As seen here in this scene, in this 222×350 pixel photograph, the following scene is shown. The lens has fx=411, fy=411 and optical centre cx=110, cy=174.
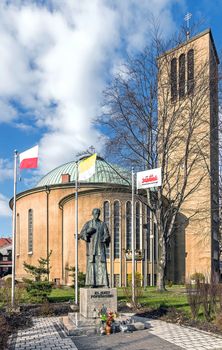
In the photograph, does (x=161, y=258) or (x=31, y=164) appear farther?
(x=161, y=258)

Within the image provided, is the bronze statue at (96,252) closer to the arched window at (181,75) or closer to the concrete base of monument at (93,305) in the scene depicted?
the concrete base of monument at (93,305)

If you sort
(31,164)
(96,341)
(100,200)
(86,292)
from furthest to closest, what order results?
(100,200), (31,164), (86,292), (96,341)

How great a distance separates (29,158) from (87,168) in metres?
2.89

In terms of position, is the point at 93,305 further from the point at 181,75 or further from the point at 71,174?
the point at 71,174

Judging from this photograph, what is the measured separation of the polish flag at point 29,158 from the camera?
18844 millimetres

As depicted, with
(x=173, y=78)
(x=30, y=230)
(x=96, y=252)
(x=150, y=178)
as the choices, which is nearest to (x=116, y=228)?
(x=30, y=230)

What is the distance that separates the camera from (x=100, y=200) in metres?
38.4

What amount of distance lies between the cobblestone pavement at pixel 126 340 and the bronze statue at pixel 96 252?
1957 mm

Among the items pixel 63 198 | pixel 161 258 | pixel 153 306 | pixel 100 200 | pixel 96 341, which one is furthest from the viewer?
pixel 63 198

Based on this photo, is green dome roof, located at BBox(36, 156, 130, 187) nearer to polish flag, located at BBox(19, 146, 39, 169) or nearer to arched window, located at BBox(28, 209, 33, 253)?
arched window, located at BBox(28, 209, 33, 253)

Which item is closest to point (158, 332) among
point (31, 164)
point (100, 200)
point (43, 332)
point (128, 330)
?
point (128, 330)

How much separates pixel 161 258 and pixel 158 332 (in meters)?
14.5

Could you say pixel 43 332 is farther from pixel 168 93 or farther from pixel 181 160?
pixel 168 93

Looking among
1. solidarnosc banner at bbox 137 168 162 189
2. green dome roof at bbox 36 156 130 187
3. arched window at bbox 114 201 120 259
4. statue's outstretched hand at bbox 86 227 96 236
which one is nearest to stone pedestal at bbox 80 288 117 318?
statue's outstretched hand at bbox 86 227 96 236
